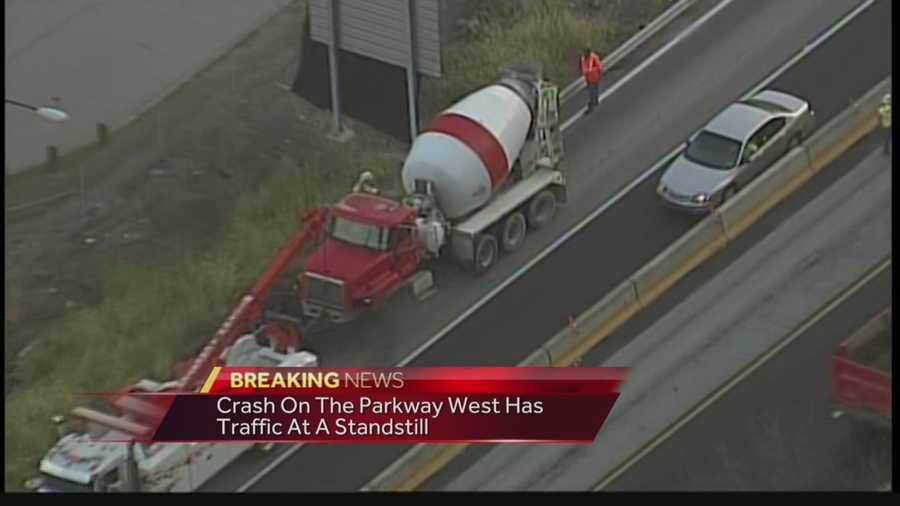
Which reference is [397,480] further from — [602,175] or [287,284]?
[602,175]

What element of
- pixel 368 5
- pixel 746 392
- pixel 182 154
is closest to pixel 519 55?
pixel 368 5

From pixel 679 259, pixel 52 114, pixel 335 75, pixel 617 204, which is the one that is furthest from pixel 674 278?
pixel 52 114

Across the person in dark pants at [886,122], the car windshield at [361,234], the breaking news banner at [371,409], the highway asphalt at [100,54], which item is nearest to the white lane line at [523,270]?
the breaking news banner at [371,409]

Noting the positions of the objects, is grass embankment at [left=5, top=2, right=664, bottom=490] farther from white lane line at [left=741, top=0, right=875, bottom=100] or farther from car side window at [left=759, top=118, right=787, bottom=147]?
car side window at [left=759, top=118, right=787, bottom=147]

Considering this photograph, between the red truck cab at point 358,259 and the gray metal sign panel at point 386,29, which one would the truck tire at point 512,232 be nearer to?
the red truck cab at point 358,259

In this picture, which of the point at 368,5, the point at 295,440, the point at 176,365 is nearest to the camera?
the point at 295,440
